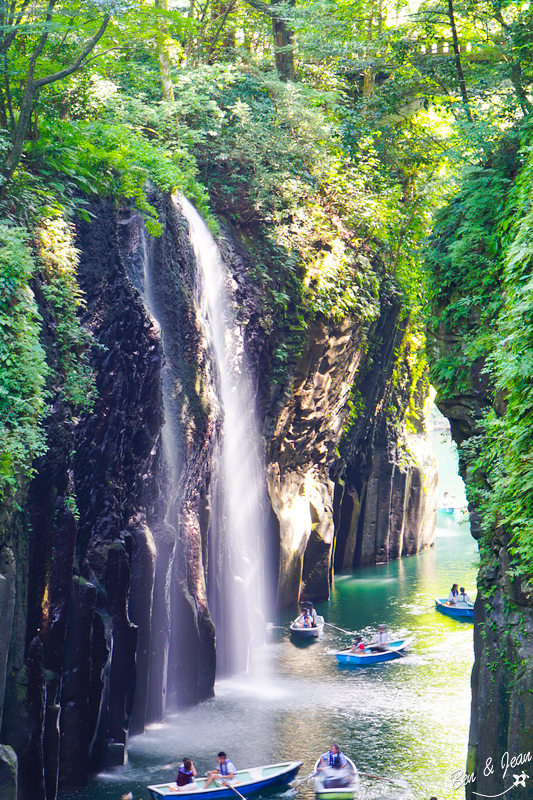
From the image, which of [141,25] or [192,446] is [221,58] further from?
[192,446]

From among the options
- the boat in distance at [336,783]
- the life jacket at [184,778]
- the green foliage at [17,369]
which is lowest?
the boat in distance at [336,783]

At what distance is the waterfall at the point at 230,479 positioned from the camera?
20.1 meters

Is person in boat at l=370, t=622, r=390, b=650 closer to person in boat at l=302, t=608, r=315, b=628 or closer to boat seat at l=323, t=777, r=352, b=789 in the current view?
person in boat at l=302, t=608, r=315, b=628

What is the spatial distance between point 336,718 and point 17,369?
455 inches

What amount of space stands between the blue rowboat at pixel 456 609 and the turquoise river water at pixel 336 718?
442 millimetres

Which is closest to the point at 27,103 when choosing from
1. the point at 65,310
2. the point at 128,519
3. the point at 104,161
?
the point at 104,161

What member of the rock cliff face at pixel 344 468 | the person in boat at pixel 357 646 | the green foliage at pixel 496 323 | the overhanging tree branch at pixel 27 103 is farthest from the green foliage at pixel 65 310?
the person in boat at pixel 357 646

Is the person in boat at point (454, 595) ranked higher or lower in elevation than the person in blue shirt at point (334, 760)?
lower

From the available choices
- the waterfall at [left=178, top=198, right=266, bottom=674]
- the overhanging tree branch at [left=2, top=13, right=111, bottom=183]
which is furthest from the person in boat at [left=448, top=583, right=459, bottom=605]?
the overhanging tree branch at [left=2, top=13, right=111, bottom=183]

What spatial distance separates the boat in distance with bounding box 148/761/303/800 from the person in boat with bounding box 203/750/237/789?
0.21 feet

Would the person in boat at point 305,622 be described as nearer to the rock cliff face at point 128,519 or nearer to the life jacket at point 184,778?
the rock cliff face at point 128,519

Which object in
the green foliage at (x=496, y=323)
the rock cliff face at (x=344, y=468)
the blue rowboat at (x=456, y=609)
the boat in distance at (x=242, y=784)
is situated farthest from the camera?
the rock cliff face at (x=344, y=468)

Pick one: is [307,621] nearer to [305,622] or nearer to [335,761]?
[305,622]

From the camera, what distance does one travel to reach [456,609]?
1005 inches
